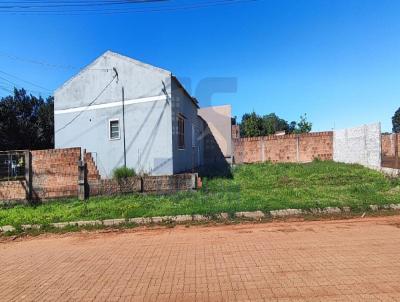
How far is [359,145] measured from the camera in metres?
17.5

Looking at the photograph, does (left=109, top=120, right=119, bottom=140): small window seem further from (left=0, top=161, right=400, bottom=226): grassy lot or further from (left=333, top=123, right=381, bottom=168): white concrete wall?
(left=333, top=123, right=381, bottom=168): white concrete wall

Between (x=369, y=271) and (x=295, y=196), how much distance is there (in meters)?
5.98

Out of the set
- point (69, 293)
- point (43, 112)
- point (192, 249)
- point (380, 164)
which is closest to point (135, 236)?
point (192, 249)

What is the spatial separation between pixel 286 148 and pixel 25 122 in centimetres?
2220

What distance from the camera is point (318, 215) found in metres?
8.47

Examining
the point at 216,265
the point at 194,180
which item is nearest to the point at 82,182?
the point at 194,180

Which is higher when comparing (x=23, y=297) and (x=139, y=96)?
(x=139, y=96)

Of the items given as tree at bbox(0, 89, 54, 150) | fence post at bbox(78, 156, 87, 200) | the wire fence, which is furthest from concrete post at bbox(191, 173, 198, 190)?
tree at bbox(0, 89, 54, 150)

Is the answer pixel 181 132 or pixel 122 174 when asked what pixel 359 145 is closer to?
pixel 181 132

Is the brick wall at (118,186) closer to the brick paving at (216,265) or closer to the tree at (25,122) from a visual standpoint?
the brick paving at (216,265)

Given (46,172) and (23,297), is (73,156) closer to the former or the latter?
(46,172)

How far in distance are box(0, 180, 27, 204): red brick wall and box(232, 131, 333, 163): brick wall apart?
17.8m

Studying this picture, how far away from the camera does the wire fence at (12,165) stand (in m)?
11.8

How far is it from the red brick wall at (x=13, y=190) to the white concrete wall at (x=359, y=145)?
48.9 feet
